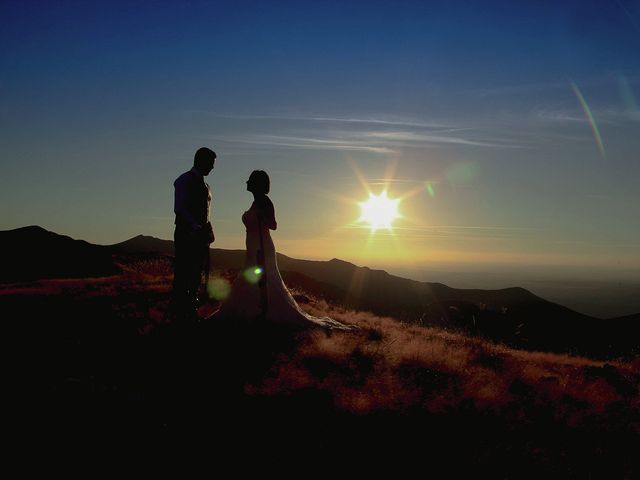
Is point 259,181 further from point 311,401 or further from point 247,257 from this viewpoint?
point 311,401

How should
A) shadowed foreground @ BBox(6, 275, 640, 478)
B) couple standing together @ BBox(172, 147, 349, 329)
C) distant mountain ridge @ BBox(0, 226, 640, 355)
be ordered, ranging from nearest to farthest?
shadowed foreground @ BBox(6, 275, 640, 478)
couple standing together @ BBox(172, 147, 349, 329)
distant mountain ridge @ BBox(0, 226, 640, 355)

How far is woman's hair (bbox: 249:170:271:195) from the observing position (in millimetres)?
11828

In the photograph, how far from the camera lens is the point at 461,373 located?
34.0 feet

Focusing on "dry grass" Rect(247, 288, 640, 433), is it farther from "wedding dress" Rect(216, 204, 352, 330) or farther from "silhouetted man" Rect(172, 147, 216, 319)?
"silhouetted man" Rect(172, 147, 216, 319)

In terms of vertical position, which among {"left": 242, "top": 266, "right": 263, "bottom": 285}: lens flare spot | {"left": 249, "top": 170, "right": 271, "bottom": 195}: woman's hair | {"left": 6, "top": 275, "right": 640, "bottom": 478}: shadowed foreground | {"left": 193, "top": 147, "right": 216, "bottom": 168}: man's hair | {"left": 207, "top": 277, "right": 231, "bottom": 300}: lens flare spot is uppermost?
{"left": 193, "top": 147, "right": 216, "bottom": 168}: man's hair

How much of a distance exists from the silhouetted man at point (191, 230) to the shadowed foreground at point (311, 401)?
0.71 metres

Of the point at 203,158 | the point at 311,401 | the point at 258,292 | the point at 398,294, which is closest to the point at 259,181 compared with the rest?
the point at 203,158

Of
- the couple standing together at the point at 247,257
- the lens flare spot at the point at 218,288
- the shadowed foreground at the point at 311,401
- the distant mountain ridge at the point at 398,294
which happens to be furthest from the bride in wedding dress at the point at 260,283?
the distant mountain ridge at the point at 398,294

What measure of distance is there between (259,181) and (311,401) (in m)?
5.36

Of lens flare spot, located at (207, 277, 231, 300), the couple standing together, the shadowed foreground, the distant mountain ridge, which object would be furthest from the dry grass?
lens flare spot, located at (207, 277, 231, 300)

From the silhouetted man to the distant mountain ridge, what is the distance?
860cm

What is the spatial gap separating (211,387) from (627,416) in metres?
6.68

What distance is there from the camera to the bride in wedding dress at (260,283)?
12.1 meters

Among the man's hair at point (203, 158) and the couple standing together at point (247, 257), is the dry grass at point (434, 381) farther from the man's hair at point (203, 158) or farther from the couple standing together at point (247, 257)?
the man's hair at point (203, 158)
